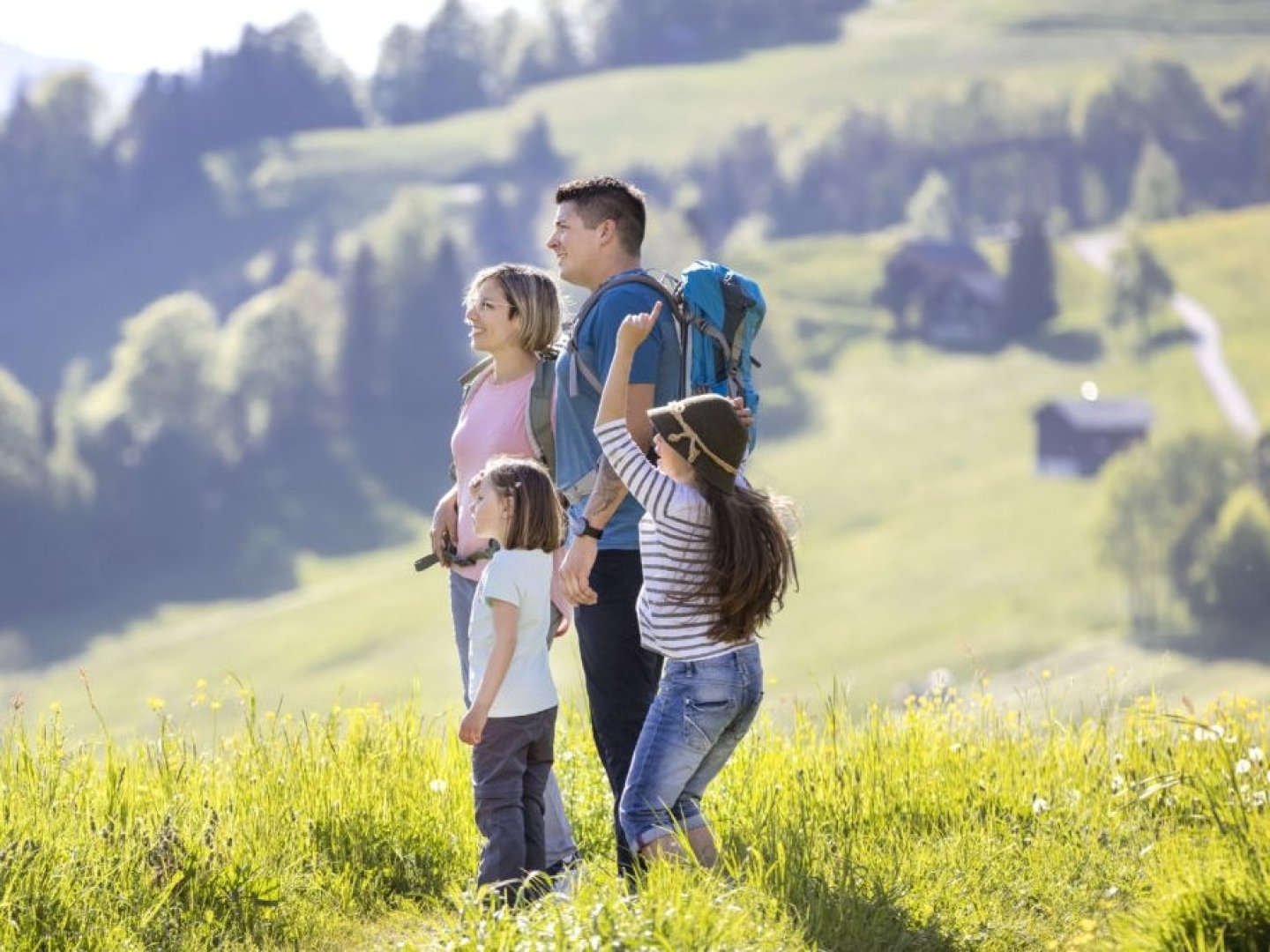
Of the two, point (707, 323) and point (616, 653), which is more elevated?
point (707, 323)

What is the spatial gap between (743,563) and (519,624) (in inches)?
32.6

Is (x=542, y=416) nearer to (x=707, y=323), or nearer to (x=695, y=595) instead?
(x=707, y=323)

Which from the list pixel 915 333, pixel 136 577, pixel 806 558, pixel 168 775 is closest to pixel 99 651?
pixel 136 577

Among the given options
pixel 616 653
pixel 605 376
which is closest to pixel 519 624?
pixel 616 653

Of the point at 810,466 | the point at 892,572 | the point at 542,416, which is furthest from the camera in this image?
the point at 810,466

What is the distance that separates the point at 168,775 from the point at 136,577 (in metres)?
140

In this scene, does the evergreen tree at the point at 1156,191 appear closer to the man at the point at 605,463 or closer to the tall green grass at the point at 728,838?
the tall green grass at the point at 728,838

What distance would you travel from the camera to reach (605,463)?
5637 millimetres

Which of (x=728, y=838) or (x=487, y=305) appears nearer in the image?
(x=728, y=838)

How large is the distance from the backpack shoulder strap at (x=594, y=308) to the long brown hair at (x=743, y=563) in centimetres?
73

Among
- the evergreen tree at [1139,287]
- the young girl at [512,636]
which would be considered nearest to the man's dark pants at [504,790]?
the young girl at [512,636]

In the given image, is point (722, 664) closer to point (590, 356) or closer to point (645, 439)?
point (645, 439)

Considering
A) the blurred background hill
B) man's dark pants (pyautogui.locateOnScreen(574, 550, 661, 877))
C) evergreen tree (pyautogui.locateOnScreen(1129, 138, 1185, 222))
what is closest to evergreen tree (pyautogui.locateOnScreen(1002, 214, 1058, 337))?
the blurred background hill

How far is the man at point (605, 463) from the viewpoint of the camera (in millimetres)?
5703
